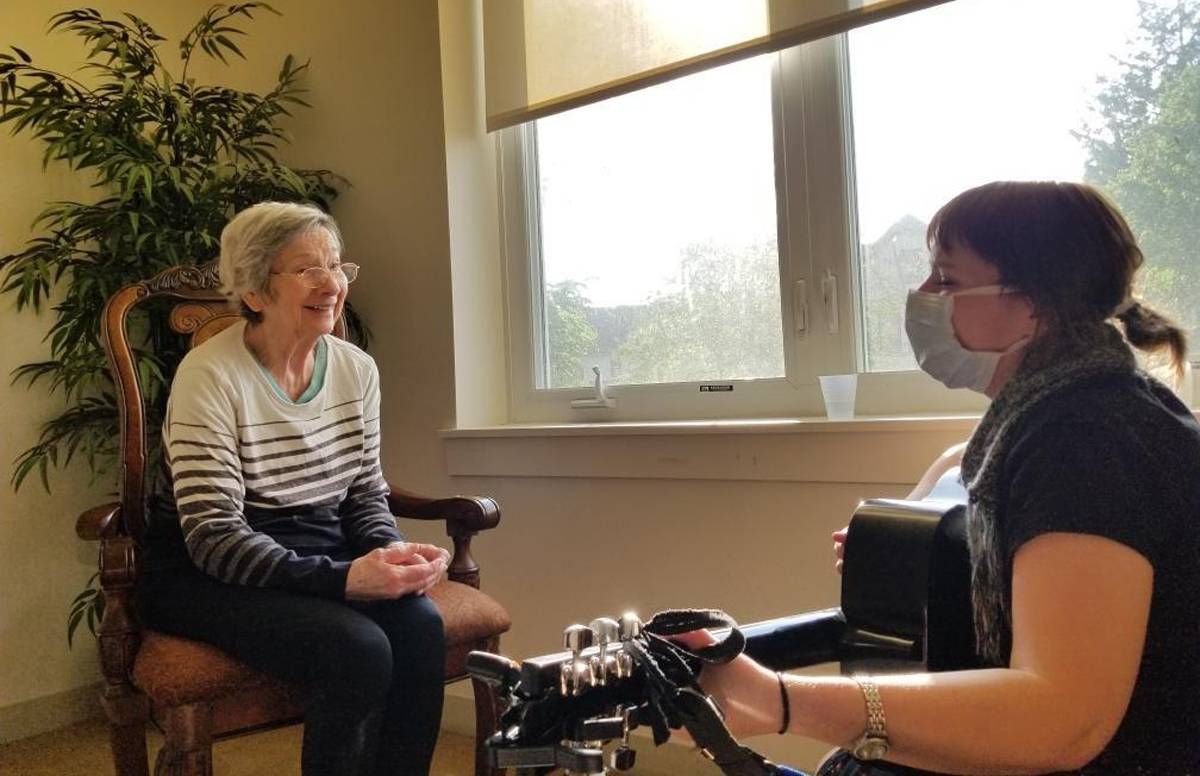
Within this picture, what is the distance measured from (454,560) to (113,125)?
138 centimetres

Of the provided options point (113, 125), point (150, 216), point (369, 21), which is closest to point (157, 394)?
point (150, 216)

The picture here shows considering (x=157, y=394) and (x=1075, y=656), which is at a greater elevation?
(x=157, y=394)

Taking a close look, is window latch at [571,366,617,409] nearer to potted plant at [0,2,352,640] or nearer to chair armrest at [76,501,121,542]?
potted plant at [0,2,352,640]

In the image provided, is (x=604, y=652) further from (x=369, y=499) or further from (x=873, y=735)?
(x=369, y=499)

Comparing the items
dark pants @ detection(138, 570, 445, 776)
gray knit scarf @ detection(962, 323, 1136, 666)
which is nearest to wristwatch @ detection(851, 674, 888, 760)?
gray knit scarf @ detection(962, 323, 1136, 666)

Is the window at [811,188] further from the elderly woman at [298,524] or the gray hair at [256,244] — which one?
the gray hair at [256,244]

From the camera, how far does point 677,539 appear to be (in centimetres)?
196

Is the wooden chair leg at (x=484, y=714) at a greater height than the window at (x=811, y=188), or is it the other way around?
the window at (x=811, y=188)

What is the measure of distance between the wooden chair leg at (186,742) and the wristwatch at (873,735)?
3.36 feet

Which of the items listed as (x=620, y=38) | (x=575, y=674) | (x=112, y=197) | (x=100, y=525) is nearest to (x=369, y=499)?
(x=100, y=525)

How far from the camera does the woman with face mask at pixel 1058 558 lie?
70cm

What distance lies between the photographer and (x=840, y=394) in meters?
1.77

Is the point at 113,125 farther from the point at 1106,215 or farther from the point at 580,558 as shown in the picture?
the point at 1106,215

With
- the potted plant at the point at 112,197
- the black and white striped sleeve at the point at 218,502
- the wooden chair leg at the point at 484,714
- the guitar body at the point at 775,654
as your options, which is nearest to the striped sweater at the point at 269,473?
the black and white striped sleeve at the point at 218,502
